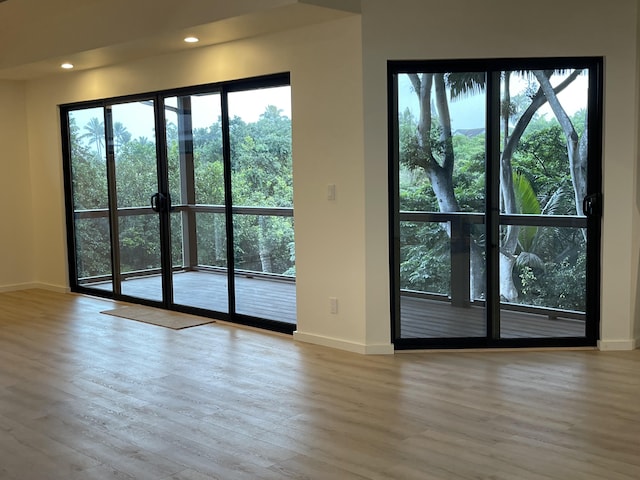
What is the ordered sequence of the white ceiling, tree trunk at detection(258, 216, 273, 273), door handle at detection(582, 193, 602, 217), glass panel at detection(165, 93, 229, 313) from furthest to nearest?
glass panel at detection(165, 93, 229, 313) → tree trunk at detection(258, 216, 273, 273) → door handle at detection(582, 193, 602, 217) → the white ceiling

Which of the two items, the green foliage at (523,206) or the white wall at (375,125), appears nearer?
the white wall at (375,125)

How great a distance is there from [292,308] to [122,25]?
2691 mm

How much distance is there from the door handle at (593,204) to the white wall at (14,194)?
6219 mm

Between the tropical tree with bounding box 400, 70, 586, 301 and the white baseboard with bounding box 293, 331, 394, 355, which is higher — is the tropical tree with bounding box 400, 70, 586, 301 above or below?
above

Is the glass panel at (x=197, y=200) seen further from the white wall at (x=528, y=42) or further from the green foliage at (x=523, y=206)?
the green foliage at (x=523, y=206)

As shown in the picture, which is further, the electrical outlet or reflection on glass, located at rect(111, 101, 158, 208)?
reflection on glass, located at rect(111, 101, 158, 208)

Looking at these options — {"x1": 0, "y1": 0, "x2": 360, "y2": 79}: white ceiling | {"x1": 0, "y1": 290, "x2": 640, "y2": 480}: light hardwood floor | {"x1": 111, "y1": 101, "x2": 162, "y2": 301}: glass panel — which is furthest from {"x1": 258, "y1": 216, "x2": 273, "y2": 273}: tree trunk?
{"x1": 0, "y1": 0, "x2": 360, "y2": 79}: white ceiling

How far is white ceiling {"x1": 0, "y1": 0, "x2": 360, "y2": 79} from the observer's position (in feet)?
15.2

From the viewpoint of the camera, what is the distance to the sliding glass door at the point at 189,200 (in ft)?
18.4

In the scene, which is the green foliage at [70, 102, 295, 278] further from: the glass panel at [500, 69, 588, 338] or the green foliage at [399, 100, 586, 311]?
the glass panel at [500, 69, 588, 338]

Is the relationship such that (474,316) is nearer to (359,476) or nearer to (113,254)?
(359,476)

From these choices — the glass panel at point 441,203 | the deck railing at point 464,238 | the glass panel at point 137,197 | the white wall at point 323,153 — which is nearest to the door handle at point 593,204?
the deck railing at point 464,238

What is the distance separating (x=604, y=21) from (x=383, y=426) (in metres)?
3.14

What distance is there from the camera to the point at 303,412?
3.74 meters
